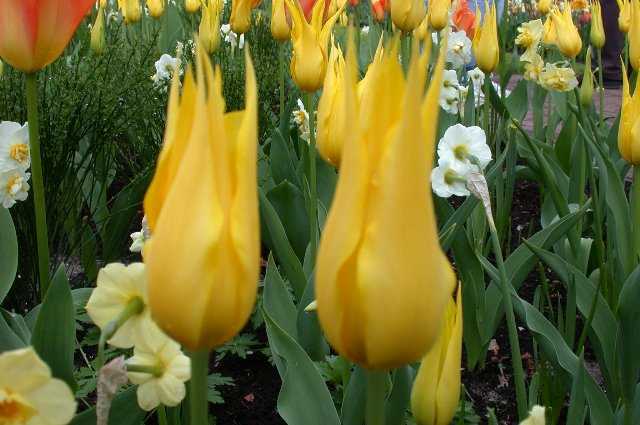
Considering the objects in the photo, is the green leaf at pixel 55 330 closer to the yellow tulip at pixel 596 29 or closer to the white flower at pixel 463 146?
the white flower at pixel 463 146

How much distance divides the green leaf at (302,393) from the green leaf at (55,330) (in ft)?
1.10

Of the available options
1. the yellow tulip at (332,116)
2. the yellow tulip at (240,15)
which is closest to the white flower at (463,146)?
the yellow tulip at (332,116)

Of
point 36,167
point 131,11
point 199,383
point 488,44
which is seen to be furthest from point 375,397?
point 131,11

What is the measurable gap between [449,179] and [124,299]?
30.6 inches

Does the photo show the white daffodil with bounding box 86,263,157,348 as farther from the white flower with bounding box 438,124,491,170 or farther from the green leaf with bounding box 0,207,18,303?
the white flower with bounding box 438,124,491,170

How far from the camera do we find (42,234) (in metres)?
1.25

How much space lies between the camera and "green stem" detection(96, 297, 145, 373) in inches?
24.0

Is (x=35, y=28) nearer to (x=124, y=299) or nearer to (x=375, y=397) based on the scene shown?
(x=124, y=299)

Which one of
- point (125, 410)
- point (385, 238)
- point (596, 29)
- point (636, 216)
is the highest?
point (385, 238)

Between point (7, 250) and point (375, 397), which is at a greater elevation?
point (375, 397)

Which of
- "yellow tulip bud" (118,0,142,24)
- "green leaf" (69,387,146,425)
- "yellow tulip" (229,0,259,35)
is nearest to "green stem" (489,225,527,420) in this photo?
"green leaf" (69,387,146,425)

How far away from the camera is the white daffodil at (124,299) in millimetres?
686

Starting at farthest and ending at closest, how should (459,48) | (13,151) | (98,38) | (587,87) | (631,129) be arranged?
(459,48) → (98,38) → (587,87) → (631,129) → (13,151)

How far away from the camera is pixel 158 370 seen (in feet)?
2.30
